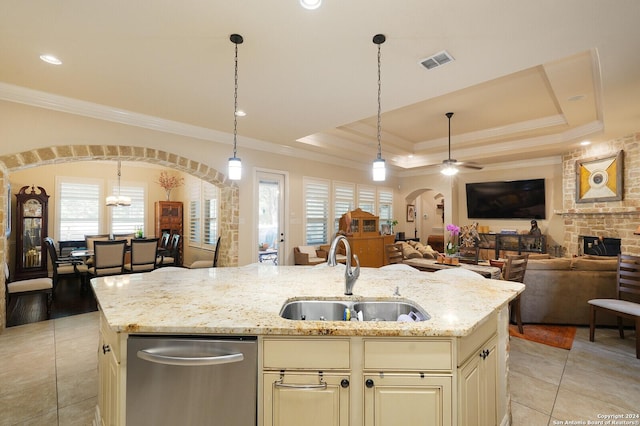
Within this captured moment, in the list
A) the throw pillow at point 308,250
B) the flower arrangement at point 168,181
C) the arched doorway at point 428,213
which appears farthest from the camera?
the arched doorway at point 428,213

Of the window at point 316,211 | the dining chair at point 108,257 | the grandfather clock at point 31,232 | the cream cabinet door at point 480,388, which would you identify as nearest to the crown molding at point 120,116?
the window at point 316,211

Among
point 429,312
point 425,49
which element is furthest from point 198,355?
point 425,49

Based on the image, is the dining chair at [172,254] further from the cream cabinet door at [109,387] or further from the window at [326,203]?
the cream cabinet door at [109,387]

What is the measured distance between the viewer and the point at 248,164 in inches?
214

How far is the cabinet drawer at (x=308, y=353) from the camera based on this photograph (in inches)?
55.4

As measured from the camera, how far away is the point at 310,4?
200 centimetres

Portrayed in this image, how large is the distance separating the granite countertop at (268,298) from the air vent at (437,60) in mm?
1928

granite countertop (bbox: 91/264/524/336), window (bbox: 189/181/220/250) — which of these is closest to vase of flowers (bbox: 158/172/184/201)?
window (bbox: 189/181/220/250)

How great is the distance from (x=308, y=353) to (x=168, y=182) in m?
7.87

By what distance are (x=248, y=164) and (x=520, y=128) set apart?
16.5 feet

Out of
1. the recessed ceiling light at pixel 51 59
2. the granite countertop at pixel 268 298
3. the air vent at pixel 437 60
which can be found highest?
the recessed ceiling light at pixel 51 59

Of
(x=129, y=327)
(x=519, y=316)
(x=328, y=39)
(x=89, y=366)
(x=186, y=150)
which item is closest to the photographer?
(x=129, y=327)

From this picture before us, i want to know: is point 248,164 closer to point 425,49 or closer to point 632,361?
point 425,49

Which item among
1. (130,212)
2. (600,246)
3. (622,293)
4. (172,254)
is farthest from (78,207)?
(600,246)
